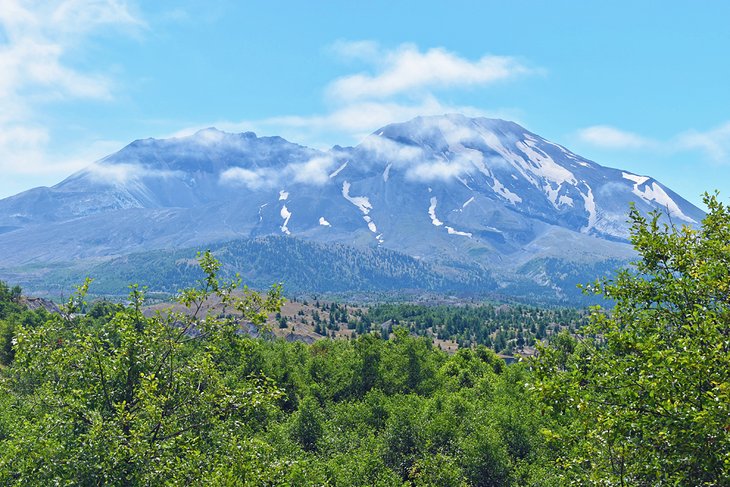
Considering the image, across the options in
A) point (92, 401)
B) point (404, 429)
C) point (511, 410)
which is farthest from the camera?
point (511, 410)

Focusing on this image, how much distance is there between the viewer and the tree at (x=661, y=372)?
16.8 metres

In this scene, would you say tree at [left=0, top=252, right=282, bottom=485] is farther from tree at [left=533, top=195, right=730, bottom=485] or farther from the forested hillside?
tree at [left=533, top=195, right=730, bottom=485]

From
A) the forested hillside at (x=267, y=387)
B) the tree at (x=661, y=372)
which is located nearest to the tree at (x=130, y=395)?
Result: the forested hillside at (x=267, y=387)

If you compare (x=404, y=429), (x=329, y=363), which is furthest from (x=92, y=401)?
(x=329, y=363)

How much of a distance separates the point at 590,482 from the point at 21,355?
21.3 meters

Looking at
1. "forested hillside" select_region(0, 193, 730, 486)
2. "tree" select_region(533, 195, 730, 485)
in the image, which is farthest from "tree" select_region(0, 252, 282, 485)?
"tree" select_region(533, 195, 730, 485)

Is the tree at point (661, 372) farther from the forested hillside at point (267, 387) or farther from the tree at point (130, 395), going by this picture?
the tree at point (130, 395)

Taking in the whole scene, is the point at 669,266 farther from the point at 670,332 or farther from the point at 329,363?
the point at 329,363

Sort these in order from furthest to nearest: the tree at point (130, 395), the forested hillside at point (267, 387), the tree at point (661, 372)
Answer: the tree at point (130, 395) < the forested hillside at point (267, 387) < the tree at point (661, 372)

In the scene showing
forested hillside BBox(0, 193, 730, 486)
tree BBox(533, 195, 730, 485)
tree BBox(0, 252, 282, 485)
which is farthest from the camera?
tree BBox(0, 252, 282, 485)

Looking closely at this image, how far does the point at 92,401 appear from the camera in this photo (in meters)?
23.4

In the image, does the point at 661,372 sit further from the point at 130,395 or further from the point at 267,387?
the point at 130,395

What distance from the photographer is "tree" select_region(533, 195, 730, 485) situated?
16.8 meters

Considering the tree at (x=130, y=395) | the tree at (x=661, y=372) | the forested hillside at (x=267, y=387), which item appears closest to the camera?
the tree at (x=661, y=372)
